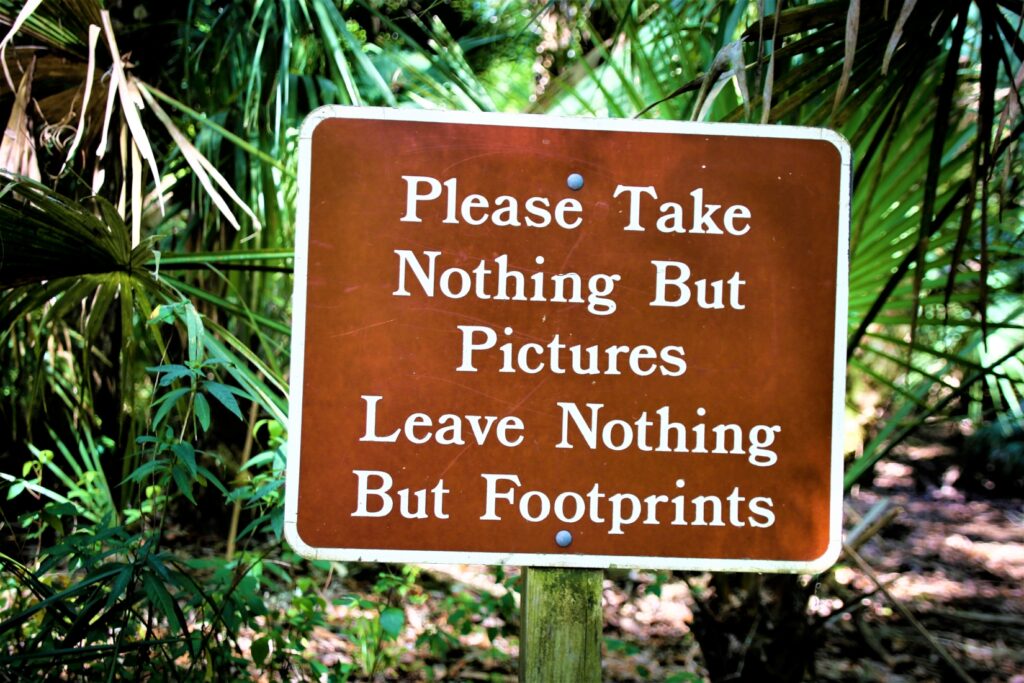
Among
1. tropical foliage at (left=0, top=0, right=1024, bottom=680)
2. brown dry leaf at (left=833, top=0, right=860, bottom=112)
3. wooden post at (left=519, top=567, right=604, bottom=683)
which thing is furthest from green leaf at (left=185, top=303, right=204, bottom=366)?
brown dry leaf at (left=833, top=0, right=860, bottom=112)

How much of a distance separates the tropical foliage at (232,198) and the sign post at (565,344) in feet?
0.79

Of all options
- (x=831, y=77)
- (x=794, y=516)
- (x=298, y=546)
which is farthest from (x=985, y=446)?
(x=298, y=546)

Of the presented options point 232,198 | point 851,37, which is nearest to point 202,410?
point 232,198

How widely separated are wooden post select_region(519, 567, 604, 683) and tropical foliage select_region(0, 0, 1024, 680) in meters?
0.61

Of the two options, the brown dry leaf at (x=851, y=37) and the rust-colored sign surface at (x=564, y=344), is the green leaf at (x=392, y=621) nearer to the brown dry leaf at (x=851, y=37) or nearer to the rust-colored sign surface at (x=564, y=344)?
the rust-colored sign surface at (x=564, y=344)

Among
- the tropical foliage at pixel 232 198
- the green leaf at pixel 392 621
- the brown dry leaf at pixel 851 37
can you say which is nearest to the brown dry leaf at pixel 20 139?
the tropical foliage at pixel 232 198

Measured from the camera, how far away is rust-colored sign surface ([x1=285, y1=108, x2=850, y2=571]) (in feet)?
4.30

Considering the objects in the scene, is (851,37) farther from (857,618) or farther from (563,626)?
(857,618)

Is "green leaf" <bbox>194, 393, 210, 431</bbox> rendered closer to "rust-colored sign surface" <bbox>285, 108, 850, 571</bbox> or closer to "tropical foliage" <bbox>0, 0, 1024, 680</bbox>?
"tropical foliage" <bbox>0, 0, 1024, 680</bbox>

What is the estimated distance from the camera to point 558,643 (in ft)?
4.62

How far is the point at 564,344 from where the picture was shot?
1.33 meters

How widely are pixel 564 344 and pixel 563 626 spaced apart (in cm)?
45

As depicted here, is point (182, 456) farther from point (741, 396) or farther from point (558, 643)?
point (741, 396)

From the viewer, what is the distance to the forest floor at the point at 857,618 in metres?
→ 3.19
